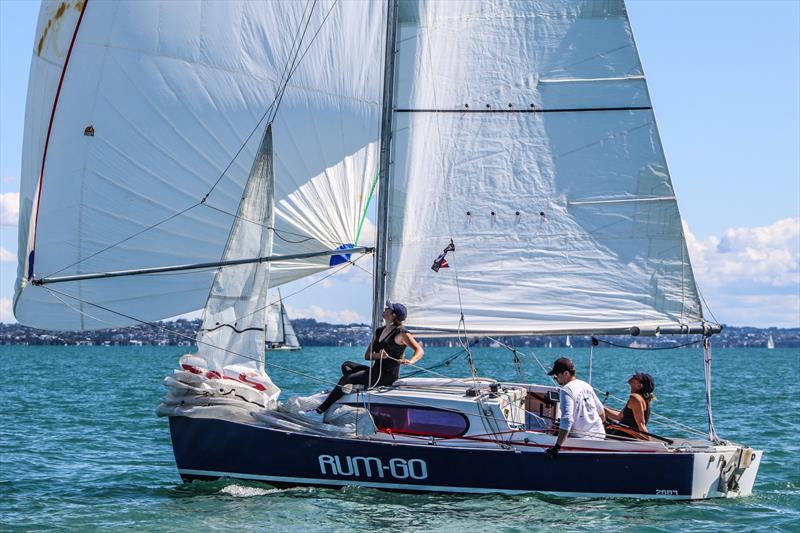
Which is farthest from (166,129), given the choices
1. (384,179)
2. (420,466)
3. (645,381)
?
(645,381)

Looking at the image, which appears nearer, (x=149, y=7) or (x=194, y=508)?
(x=194, y=508)

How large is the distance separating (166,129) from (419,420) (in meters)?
4.92

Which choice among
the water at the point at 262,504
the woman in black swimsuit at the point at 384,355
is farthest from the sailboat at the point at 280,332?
the woman in black swimsuit at the point at 384,355

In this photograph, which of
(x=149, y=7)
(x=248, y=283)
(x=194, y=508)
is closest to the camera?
(x=194, y=508)

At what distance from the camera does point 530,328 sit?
13.9 m

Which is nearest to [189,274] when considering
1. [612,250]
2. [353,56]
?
[353,56]

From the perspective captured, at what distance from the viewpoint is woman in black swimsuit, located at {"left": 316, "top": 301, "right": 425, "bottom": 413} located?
1332 centimetres

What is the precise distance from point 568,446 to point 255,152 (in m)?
5.40

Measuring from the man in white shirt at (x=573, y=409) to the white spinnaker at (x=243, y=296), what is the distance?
3.62m

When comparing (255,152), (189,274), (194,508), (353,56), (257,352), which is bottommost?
(194,508)

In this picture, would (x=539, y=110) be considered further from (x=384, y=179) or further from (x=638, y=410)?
(x=638, y=410)

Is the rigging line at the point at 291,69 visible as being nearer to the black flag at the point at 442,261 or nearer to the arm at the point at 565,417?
the black flag at the point at 442,261

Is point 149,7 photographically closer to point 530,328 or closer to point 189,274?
point 189,274

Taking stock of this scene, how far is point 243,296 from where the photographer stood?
45.3 ft
